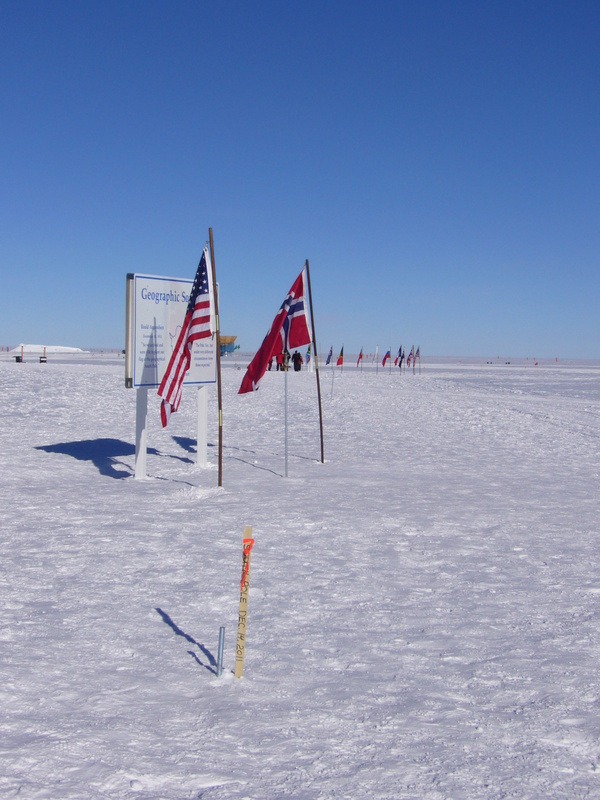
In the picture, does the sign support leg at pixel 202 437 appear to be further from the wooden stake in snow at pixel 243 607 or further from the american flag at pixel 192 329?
the wooden stake in snow at pixel 243 607

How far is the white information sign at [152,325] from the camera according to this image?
37.0 feet

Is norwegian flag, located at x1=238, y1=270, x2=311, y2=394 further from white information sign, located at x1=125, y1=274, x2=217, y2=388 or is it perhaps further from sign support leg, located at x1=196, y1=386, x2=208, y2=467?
white information sign, located at x1=125, y1=274, x2=217, y2=388

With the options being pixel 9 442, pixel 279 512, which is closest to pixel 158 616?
pixel 279 512

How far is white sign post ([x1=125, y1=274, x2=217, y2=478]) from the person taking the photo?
1129 centimetres

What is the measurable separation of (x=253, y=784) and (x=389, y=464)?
10736 millimetres

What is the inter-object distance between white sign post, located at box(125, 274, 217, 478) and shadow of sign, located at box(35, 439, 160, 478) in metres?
1.06

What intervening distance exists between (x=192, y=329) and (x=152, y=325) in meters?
1.17

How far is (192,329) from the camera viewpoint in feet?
35.4

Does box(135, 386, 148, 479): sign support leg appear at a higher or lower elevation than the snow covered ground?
higher

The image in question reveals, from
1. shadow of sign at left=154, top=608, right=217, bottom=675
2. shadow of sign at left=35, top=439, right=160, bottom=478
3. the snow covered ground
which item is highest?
shadow of sign at left=35, top=439, right=160, bottom=478

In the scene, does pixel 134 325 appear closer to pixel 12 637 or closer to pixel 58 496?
pixel 58 496

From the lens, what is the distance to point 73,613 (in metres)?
5.67

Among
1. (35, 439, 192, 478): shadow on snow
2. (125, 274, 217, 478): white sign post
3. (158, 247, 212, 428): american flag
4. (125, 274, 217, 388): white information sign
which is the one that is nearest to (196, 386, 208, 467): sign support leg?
(125, 274, 217, 478): white sign post

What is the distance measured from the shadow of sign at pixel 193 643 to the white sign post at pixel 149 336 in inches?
239
